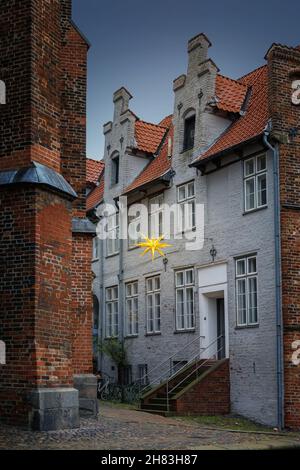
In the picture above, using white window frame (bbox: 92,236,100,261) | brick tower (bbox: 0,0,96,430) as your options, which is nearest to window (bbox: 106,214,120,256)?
white window frame (bbox: 92,236,100,261)

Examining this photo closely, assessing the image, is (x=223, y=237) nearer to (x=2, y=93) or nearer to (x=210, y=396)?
(x=210, y=396)

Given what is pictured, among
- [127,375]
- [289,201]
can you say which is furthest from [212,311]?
[127,375]

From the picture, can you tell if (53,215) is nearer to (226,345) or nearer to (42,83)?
(42,83)

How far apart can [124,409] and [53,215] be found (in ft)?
34.3

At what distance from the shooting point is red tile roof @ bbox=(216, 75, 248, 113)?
2442cm

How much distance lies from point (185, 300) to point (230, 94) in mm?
6887

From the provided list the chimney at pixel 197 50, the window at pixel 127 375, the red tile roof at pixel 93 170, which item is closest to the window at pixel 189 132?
the chimney at pixel 197 50

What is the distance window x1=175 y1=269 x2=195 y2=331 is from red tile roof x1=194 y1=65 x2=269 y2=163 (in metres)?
3.87

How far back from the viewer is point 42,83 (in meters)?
14.0

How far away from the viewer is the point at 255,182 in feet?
70.9

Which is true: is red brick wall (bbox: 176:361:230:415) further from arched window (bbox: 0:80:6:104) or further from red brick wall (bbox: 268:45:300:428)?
arched window (bbox: 0:80:6:104)

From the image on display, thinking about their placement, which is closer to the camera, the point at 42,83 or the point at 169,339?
the point at 42,83

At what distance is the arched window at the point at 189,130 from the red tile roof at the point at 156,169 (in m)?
1.22
